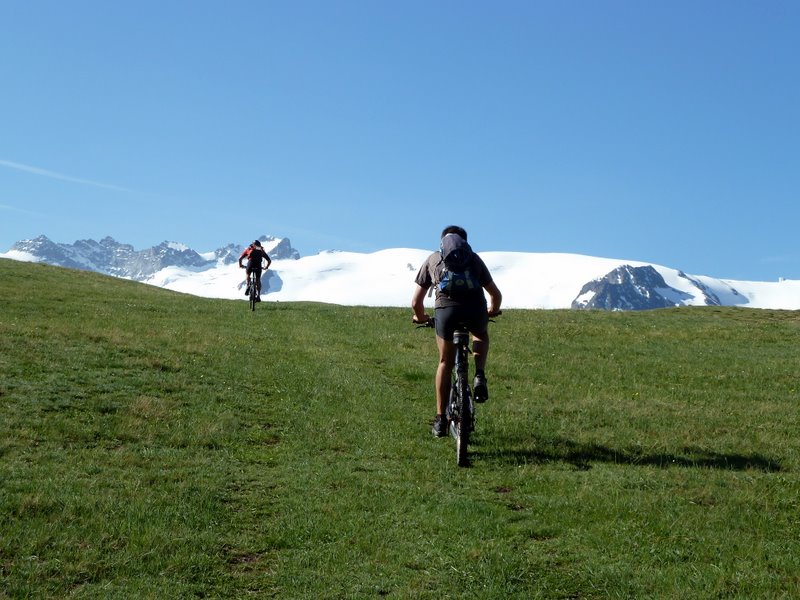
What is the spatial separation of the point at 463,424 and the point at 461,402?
0.37 meters

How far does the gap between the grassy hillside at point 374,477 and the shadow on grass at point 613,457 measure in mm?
65

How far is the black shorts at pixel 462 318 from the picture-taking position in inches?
486

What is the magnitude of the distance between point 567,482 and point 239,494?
14.6 feet

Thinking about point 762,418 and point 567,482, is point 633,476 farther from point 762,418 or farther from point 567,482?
point 762,418

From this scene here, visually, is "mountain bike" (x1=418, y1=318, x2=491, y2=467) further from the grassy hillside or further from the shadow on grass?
the shadow on grass

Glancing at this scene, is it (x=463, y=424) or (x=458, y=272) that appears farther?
(x=458, y=272)

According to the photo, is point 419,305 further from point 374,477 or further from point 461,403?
point 374,477

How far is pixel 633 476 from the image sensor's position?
1139 cm

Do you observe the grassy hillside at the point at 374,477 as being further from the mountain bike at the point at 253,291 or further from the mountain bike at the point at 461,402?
the mountain bike at the point at 253,291

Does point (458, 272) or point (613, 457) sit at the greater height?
point (458, 272)

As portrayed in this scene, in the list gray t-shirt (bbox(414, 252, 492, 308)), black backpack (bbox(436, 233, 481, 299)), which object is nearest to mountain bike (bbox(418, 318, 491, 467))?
gray t-shirt (bbox(414, 252, 492, 308))

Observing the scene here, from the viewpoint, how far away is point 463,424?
11.9 m

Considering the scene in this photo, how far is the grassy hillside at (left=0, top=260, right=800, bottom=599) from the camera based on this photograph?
775 cm

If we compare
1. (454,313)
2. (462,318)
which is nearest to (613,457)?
(462,318)
